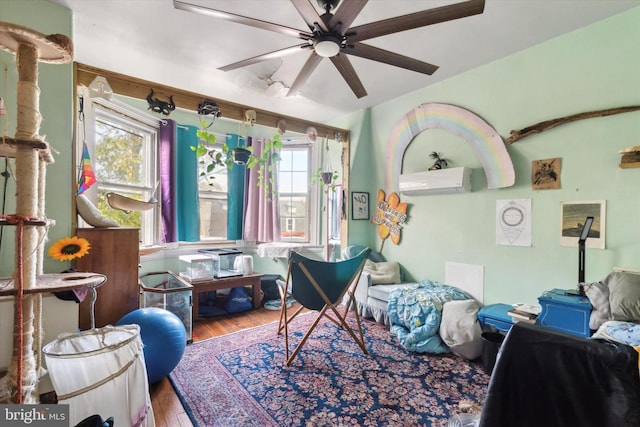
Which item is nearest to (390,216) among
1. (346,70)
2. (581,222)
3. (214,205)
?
(581,222)

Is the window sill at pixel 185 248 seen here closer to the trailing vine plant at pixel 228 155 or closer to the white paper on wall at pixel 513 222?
the trailing vine plant at pixel 228 155

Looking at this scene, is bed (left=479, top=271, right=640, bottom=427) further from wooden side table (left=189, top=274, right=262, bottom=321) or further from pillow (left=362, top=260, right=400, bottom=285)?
wooden side table (left=189, top=274, right=262, bottom=321)

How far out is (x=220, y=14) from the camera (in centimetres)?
148

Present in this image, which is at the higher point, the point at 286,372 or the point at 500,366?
the point at 500,366

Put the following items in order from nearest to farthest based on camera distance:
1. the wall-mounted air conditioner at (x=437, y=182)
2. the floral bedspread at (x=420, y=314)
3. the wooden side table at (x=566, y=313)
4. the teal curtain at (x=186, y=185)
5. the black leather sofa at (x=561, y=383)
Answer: the black leather sofa at (x=561, y=383) → the wooden side table at (x=566, y=313) → the floral bedspread at (x=420, y=314) → the wall-mounted air conditioner at (x=437, y=182) → the teal curtain at (x=186, y=185)

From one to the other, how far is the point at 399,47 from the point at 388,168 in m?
1.49

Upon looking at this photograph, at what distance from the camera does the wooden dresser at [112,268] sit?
1.96 m

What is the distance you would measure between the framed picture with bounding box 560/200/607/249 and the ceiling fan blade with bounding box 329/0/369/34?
2.19 metres

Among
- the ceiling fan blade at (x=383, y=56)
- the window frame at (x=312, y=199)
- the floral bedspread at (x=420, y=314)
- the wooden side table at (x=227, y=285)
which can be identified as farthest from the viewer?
the window frame at (x=312, y=199)

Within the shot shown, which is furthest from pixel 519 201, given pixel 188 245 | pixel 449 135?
pixel 188 245

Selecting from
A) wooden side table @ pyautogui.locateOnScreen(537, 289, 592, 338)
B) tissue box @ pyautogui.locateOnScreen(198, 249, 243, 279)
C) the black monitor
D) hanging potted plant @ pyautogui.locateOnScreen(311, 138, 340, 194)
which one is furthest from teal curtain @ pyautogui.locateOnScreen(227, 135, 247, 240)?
the black monitor

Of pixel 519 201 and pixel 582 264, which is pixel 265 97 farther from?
pixel 582 264

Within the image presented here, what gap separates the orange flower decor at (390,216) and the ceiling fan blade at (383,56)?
5.87ft

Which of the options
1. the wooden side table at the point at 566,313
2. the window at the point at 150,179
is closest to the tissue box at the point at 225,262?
the window at the point at 150,179
